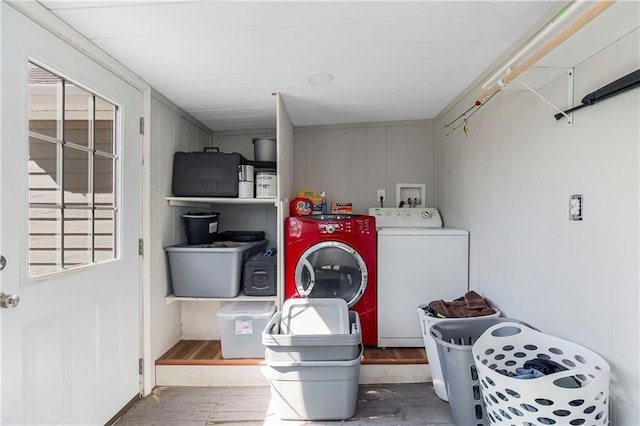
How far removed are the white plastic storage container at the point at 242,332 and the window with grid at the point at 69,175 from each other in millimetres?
874

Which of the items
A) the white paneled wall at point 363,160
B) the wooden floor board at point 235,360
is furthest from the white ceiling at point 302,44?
the wooden floor board at point 235,360

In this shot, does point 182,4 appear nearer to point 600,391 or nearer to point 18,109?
point 18,109

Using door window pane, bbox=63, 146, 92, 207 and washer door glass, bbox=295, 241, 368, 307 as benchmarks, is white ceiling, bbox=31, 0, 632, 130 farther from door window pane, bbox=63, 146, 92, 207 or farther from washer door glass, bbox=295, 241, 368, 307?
washer door glass, bbox=295, 241, 368, 307

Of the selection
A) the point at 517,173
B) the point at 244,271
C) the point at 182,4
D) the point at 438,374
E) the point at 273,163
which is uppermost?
the point at 182,4

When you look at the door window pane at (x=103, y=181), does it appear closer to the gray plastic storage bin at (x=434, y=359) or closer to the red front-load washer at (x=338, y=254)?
the red front-load washer at (x=338, y=254)

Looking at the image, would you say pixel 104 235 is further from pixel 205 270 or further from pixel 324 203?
pixel 324 203

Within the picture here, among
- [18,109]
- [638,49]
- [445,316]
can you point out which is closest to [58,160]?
[18,109]

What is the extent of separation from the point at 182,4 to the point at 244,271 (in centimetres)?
165

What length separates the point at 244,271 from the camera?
235 cm

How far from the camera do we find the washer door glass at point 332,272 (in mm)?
2311

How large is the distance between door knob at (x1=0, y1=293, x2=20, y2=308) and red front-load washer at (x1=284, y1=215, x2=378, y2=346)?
144 centimetres

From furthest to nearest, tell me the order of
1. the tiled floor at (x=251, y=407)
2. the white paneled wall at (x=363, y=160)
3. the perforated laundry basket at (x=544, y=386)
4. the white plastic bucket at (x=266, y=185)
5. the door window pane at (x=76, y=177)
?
the white paneled wall at (x=363, y=160) → the white plastic bucket at (x=266, y=185) → the tiled floor at (x=251, y=407) → the door window pane at (x=76, y=177) → the perforated laundry basket at (x=544, y=386)

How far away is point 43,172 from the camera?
1386mm

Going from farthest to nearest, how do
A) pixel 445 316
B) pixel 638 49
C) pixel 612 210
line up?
1. pixel 445 316
2. pixel 612 210
3. pixel 638 49
